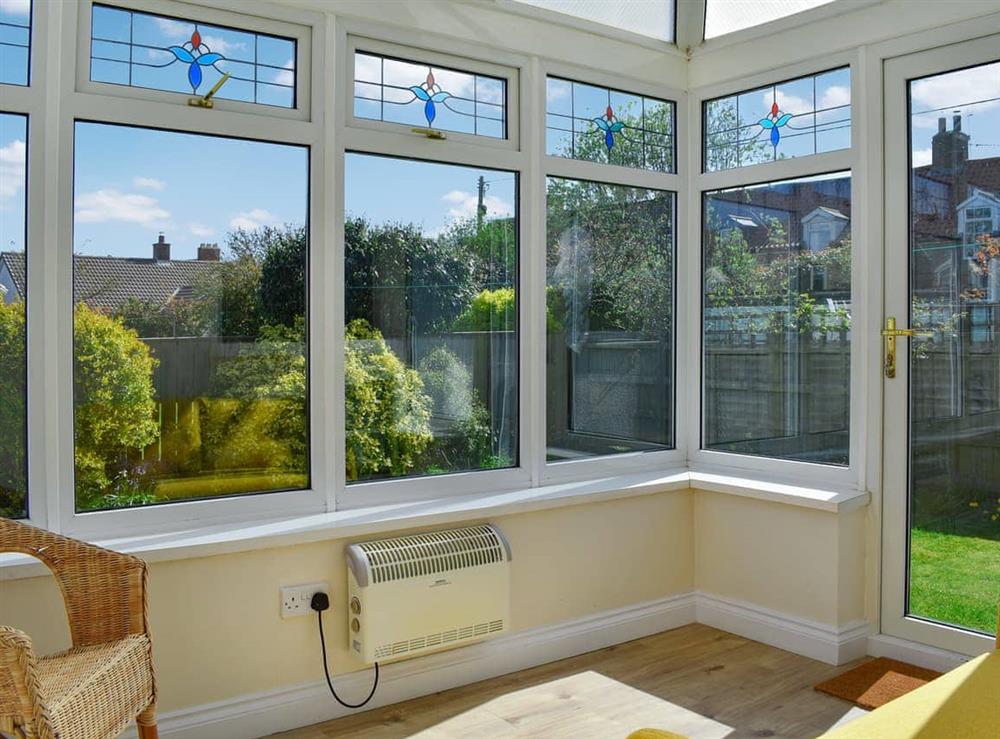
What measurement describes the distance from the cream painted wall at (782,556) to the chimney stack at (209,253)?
2266mm

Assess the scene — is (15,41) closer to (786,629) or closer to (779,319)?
(779,319)

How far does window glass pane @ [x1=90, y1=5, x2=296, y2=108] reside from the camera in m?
2.79

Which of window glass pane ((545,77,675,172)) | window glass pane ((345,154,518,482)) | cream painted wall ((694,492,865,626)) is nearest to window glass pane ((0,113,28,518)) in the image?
window glass pane ((345,154,518,482))

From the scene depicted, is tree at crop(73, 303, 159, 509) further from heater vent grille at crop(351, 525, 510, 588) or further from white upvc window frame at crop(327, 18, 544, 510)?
heater vent grille at crop(351, 525, 510, 588)

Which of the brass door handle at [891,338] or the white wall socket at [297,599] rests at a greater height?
the brass door handle at [891,338]

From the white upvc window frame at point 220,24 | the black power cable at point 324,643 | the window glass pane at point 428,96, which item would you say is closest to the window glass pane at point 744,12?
the window glass pane at point 428,96

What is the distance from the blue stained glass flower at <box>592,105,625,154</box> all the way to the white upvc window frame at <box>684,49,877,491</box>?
0.43 m

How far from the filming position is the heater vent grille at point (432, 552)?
9.92 ft

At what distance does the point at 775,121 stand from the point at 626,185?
0.68 metres

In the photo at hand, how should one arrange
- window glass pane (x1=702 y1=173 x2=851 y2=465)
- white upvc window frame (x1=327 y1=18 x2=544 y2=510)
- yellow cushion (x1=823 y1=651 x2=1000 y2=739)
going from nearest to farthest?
yellow cushion (x1=823 y1=651 x2=1000 y2=739) → white upvc window frame (x1=327 y1=18 x2=544 y2=510) → window glass pane (x1=702 y1=173 x2=851 y2=465)

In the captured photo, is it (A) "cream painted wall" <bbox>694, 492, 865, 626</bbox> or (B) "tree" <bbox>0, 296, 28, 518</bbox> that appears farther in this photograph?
(A) "cream painted wall" <bbox>694, 492, 865, 626</bbox>

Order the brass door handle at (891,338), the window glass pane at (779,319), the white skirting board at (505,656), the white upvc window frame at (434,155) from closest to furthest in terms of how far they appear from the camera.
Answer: the white skirting board at (505,656) → the white upvc window frame at (434,155) → the brass door handle at (891,338) → the window glass pane at (779,319)

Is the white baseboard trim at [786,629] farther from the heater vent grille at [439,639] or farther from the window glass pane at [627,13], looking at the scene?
the window glass pane at [627,13]

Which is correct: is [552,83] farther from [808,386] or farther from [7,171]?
[7,171]
